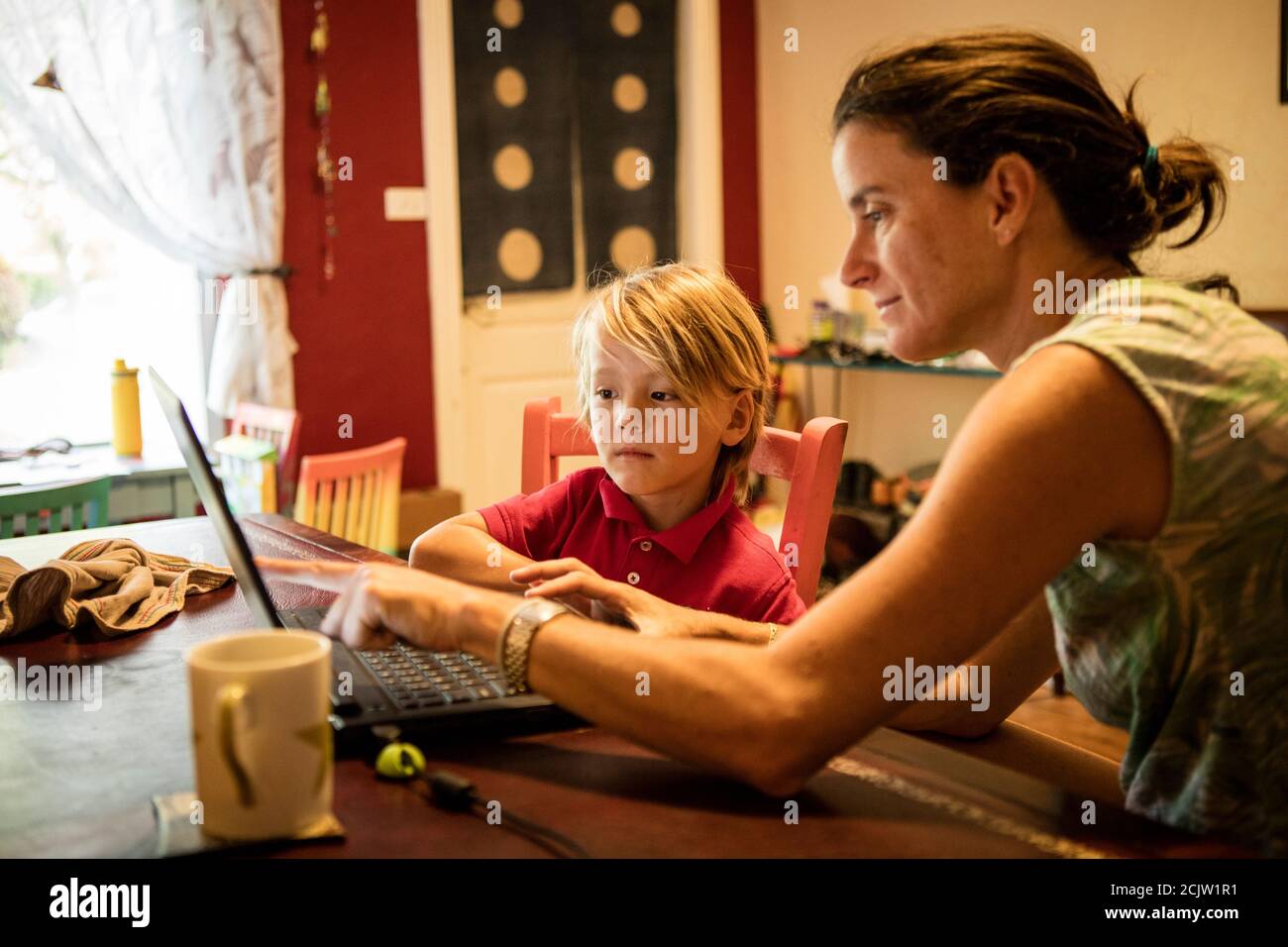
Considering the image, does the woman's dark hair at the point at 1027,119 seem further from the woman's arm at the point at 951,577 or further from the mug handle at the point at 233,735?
the mug handle at the point at 233,735

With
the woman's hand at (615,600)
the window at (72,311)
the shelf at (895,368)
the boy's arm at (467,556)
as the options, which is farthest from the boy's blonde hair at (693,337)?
the window at (72,311)

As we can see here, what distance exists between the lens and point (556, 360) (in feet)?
16.1

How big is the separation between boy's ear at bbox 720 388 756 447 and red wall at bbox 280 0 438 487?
9.79 feet

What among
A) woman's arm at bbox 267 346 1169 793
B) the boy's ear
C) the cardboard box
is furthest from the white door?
woman's arm at bbox 267 346 1169 793

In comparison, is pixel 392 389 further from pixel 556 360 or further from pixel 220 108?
pixel 220 108

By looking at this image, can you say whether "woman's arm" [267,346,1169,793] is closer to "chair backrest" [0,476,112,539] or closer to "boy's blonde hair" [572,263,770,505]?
"boy's blonde hair" [572,263,770,505]

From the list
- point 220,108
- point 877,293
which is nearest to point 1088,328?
point 877,293

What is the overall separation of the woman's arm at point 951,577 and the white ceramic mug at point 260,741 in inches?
9.2

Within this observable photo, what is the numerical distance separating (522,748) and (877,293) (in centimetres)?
52

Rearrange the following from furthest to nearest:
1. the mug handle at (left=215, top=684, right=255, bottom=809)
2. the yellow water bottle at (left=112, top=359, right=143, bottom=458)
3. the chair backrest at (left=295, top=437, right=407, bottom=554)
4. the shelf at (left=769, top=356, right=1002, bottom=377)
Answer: the shelf at (left=769, top=356, right=1002, bottom=377)
the yellow water bottle at (left=112, top=359, right=143, bottom=458)
the chair backrest at (left=295, top=437, right=407, bottom=554)
the mug handle at (left=215, top=684, right=255, bottom=809)

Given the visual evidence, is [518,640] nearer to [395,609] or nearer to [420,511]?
[395,609]

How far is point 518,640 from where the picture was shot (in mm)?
977

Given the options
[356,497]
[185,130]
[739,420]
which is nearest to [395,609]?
[739,420]

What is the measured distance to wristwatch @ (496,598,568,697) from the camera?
3.19 ft
